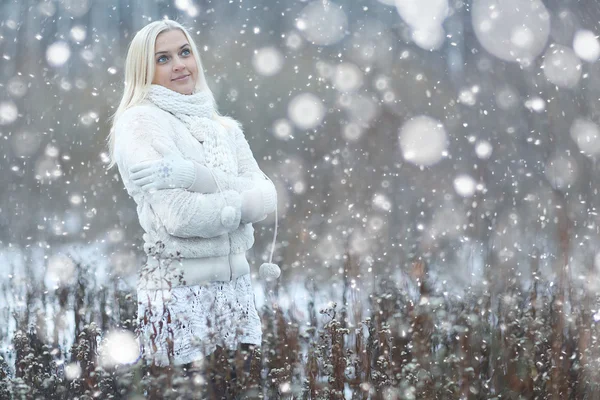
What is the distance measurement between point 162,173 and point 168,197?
0.10 metres

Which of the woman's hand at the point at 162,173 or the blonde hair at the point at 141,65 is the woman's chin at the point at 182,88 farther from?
the woman's hand at the point at 162,173

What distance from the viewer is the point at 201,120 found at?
8.33 feet

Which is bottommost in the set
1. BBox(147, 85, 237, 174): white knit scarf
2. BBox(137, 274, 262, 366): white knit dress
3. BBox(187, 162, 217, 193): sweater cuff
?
BBox(137, 274, 262, 366): white knit dress

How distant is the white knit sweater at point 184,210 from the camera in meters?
2.26

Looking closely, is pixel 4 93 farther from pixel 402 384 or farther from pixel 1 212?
pixel 402 384

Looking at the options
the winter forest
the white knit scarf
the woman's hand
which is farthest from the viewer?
the winter forest

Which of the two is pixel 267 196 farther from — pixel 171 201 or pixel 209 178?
pixel 171 201

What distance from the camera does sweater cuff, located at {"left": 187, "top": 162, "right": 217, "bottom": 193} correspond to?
7.54 ft

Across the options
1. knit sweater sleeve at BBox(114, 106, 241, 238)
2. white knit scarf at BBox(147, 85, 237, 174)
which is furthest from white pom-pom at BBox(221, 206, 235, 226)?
white knit scarf at BBox(147, 85, 237, 174)

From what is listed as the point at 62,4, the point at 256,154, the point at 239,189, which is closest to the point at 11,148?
the point at 62,4

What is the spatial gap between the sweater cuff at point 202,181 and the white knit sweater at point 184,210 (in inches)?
1.3

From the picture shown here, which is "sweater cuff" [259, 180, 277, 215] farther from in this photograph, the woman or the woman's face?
the woman's face

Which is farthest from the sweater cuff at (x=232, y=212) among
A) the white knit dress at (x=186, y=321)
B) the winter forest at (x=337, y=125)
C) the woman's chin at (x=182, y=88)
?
the winter forest at (x=337, y=125)

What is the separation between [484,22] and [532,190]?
6.09 feet
